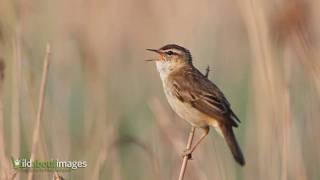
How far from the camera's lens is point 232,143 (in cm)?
341

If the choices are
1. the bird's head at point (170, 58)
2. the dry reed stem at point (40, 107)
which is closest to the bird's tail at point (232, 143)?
the bird's head at point (170, 58)

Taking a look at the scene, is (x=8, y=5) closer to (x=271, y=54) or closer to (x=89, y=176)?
(x=89, y=176)

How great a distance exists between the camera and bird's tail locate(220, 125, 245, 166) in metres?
3.32

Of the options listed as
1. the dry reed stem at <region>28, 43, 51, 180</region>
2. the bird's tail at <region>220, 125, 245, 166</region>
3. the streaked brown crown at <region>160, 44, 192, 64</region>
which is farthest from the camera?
the streaked brown crown at <region>160, 44, 192, 64</region>

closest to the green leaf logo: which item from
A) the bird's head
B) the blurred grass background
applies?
the blurred grass background

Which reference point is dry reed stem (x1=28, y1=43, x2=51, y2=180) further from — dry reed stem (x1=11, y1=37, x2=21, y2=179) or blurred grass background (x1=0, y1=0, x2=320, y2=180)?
dry reed stem (x1=11, y1=37, x2=21, y2=179)

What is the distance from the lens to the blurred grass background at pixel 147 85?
139 inches

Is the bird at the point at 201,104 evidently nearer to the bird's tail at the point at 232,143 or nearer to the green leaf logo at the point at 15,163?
the bird's tail at the point at 232,143

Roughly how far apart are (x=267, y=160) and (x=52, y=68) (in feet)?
4.90

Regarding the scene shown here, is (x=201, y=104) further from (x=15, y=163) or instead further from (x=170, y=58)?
(x=15, y=163)

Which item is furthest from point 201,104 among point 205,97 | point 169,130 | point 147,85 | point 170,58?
point 147,85

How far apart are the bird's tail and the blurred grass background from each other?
0.18 meters

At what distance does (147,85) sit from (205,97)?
1.68 m

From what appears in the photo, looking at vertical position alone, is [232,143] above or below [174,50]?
below
